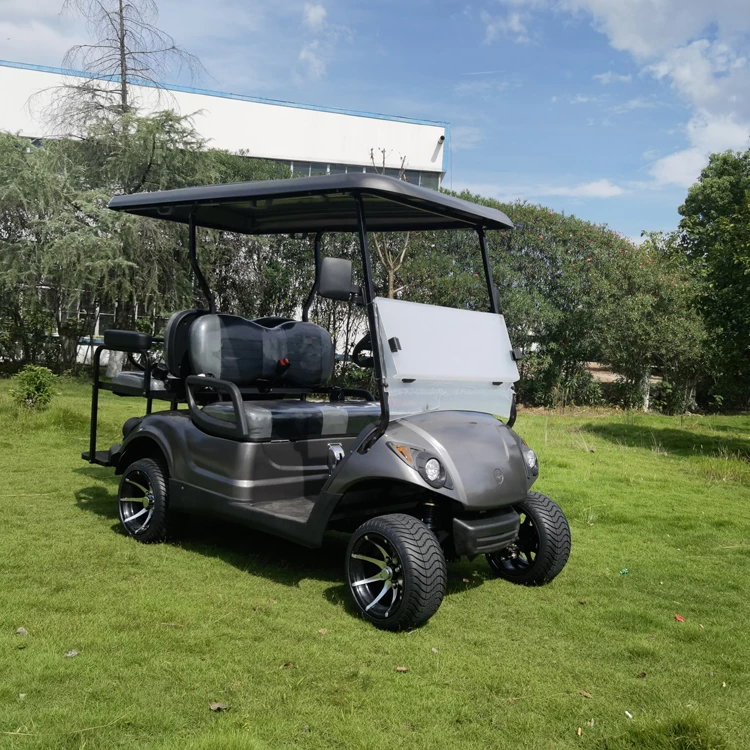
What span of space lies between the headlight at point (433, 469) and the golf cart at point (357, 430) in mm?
12

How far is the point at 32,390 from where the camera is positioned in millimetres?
8859

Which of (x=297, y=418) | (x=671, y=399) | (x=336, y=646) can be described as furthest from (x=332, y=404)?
(x=671, y=399)

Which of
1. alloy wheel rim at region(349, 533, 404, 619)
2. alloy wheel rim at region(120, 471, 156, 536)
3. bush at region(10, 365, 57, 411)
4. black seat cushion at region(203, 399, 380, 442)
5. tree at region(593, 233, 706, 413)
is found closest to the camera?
alloy wheel rim at region(349, 533, 404, 619)

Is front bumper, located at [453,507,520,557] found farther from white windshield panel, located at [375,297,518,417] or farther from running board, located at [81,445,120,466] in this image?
running board, located at [81,445,120,466]

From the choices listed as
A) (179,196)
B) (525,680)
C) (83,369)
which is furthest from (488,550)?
(83,369)

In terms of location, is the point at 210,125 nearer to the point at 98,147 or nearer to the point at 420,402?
the point at 98,147

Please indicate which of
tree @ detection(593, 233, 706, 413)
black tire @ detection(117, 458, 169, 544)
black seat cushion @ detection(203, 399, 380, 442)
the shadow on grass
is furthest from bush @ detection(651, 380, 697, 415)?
black tire @ detection(117, 458, 169, 544)

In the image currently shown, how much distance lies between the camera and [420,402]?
4.02 metres

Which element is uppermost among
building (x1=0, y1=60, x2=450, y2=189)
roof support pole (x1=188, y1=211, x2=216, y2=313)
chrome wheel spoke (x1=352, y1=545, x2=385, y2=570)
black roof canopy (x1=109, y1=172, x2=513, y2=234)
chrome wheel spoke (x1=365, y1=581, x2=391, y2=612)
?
building (x1=0, y1=60, x2=450, y2=189)

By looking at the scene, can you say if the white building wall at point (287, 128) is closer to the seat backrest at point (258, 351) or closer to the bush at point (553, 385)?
the bush at point (553, 385)

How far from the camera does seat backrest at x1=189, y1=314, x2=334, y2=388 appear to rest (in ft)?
16.4

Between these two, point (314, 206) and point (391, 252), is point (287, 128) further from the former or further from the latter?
point (314, 206)

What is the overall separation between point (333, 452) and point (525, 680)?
Answer: 1.66m

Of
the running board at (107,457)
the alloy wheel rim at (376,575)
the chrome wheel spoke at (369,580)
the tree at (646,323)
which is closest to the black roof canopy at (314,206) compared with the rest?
the running board at (107,457)
